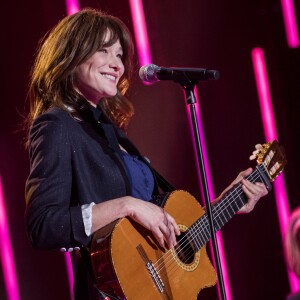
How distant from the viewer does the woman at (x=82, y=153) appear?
215cm

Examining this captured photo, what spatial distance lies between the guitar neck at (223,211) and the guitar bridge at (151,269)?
0.93ft

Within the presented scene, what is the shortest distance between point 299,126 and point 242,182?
1.15 m

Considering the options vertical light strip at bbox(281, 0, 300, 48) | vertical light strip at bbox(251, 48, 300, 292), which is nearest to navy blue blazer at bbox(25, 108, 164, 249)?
vertical light strip at bbox(251, 48, 300, 292)

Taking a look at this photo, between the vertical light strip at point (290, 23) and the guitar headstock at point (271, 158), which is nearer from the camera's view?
the guitar headstock at point (271, 158)

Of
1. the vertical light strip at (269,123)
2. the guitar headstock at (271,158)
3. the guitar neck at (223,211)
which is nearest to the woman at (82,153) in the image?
the guitar neck at (223,211)

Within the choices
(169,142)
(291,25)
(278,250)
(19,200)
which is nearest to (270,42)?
(291,25)

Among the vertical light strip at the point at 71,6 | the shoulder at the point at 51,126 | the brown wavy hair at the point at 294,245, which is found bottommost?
the brown wavy hair at the point at 294,245

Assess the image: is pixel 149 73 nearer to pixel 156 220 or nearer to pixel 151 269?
pixel 156 220

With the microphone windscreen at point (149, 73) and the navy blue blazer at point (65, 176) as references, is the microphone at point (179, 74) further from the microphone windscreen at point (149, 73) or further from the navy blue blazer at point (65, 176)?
the navy blue blazer at point (65, 176)

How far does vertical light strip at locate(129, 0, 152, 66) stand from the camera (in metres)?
3.45

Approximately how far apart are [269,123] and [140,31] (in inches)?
38.8

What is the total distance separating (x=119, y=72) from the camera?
259 cm

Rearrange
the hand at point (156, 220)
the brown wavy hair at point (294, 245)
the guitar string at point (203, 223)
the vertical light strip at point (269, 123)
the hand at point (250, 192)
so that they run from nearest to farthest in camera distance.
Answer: the brown wavy hair at point (294, 245) < the hand at point (156, 220) < the guitar string at point (203, 223) < the hand at point (250, 192) < the vertical light strip at point (269, 123)

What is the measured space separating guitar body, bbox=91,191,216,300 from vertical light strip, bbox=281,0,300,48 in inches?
68.8
